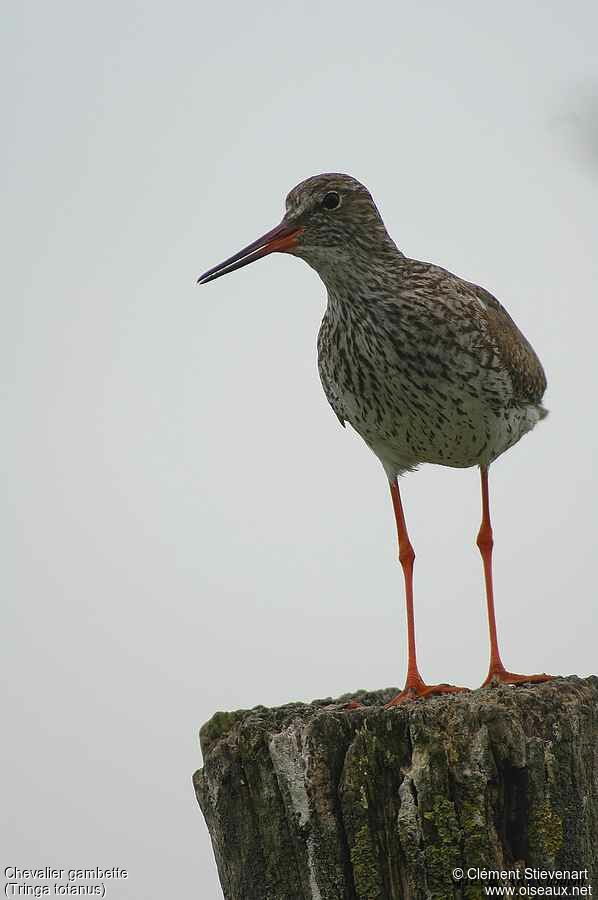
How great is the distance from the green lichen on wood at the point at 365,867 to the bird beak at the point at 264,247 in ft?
14.9

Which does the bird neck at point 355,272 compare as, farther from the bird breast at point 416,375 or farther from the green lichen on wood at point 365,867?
the green lichen on wood at point 365,867

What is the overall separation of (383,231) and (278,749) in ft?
16.0

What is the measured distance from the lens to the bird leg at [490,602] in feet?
29.1

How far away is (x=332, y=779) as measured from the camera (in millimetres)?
6004

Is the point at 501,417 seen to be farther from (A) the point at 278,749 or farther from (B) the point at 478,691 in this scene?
(A) the point at 278,749

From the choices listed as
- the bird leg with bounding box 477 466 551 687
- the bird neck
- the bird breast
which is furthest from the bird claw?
the bird neck

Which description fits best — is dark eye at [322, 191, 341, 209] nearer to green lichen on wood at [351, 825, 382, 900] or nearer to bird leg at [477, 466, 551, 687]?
bird leg at [477, 466, 551, 687]

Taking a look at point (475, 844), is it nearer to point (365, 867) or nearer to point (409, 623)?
Result: point (365, 867)

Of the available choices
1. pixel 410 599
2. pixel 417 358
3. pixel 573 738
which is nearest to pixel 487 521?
pixel 410 599

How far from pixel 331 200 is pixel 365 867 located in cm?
522

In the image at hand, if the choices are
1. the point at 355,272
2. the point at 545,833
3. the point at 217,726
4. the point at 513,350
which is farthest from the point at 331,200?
the point at 545,833

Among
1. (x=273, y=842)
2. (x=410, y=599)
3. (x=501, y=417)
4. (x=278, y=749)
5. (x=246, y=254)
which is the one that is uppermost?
(x=246, y=254)

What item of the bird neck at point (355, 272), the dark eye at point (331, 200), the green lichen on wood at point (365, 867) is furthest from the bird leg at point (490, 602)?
the green lichen on wood at point (365, 867)

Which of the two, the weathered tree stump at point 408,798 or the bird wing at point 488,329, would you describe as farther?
the bird wing at point 488,329
